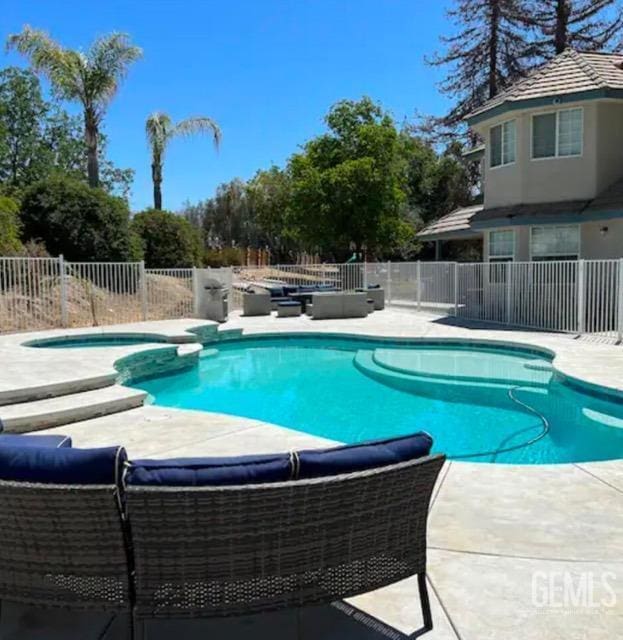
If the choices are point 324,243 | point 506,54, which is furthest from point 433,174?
point 324,243

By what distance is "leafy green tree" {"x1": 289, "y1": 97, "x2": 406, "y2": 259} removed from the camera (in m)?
25.5

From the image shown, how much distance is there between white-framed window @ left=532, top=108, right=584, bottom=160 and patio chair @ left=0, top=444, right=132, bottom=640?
51.2 ft

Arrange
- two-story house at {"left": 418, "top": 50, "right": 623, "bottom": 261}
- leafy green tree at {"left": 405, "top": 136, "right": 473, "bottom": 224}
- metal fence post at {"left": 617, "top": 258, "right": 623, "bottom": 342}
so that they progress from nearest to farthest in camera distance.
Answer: metal fence post at {"left": 617, "top": 258, "right": 623, "bottom": 342} < two-story house at {"left": 418, "top": 50, "right": 623, "bottom": 261} < leafy green tree at {"left": 405, "top": 136, "right": 473, "bottom": 224}

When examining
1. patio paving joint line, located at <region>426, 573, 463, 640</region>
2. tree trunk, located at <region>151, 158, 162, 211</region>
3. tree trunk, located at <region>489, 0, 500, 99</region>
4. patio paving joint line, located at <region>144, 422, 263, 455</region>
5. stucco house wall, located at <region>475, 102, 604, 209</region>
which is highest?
tree trunk, located at <region>489, 0, 500, 99</region>

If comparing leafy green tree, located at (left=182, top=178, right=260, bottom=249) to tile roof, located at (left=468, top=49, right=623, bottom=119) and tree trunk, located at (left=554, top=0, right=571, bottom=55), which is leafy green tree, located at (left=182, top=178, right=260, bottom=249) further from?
tile roof, located at (left=468, top=49, right=623, bottom=119)

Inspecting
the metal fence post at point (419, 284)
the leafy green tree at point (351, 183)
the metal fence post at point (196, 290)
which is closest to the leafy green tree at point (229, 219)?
the leafy green tree at point (351, 183)

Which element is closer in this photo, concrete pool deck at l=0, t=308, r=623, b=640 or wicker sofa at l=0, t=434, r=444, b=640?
wicker sofa at l=0, t=434, r=444, b=640

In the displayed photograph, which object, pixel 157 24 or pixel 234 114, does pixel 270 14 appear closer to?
pixel 157 24

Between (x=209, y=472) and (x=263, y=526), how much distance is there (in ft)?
0.97

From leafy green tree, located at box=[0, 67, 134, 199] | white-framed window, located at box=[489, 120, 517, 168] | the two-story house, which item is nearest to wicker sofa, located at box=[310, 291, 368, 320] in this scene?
the two-story house

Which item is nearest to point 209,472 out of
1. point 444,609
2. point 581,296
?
point 444,609

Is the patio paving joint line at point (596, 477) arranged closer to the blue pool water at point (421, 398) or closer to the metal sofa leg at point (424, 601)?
the blue pool water at point (421, 398)

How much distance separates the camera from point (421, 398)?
9.15 metres

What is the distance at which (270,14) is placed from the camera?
18.2 m
